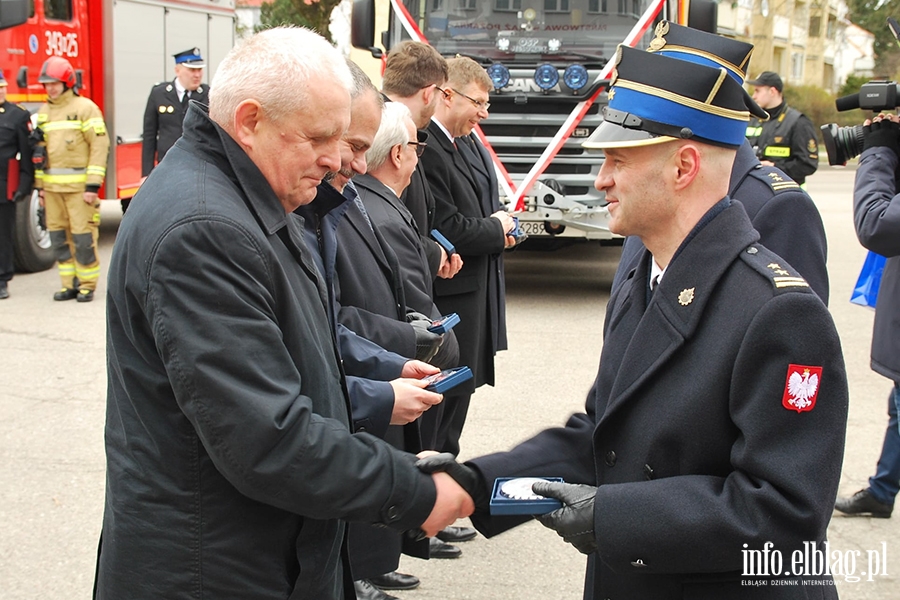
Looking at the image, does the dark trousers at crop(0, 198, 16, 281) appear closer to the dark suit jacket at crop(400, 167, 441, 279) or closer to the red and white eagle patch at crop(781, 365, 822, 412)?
the dark suit jacket at crop(400, 167, 441, 279)

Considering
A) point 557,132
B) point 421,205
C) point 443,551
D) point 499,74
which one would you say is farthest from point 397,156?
point 557,132

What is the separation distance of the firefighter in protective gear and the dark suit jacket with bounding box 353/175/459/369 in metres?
6.06

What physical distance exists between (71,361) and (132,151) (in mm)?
5461

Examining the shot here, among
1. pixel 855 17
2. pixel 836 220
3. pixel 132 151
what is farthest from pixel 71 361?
pixel 855 17

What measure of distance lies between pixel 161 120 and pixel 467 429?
244 inches

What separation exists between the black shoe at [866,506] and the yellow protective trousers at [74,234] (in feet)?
23.1

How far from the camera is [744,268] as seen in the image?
1.97 m

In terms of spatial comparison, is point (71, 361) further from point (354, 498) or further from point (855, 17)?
point (855, 17)

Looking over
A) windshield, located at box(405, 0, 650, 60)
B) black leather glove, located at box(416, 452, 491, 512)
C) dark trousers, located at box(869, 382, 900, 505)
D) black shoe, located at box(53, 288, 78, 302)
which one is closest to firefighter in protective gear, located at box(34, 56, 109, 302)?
black shoe, located at box(53, 288, 78, 302)

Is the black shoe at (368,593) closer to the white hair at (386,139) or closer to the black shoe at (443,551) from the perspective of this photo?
the black shoe at (443,551)

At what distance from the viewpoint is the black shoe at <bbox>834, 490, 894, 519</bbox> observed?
4.78 metres

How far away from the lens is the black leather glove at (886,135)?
4453mm

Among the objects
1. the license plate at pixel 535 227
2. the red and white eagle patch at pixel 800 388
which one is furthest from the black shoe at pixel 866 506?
the license plate at pixel 535 227

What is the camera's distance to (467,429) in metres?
→ 5.93
